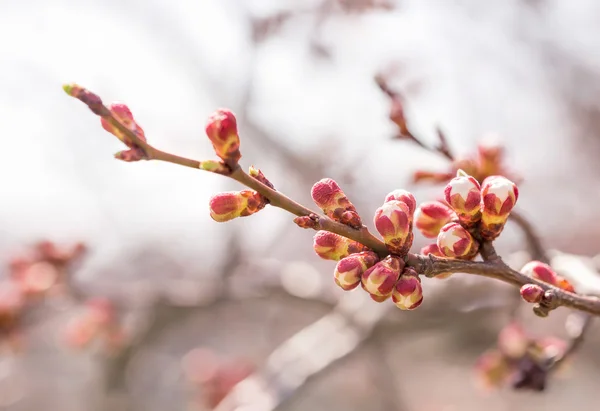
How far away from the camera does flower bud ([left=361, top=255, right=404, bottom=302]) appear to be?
99cm

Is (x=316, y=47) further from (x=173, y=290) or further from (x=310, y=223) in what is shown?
(x=310, y=223)

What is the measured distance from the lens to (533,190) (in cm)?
457

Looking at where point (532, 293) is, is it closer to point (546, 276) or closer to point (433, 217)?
point (546, 276)

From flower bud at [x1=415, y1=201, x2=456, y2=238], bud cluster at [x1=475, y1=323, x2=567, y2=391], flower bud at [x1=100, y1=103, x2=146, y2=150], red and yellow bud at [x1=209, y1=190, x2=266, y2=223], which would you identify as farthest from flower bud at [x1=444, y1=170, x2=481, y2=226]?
bud cluster at [x1=475, y1=323, x2=567, y2=391]

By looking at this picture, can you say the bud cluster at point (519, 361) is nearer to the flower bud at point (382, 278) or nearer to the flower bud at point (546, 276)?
the flower bud at point (546, 276)

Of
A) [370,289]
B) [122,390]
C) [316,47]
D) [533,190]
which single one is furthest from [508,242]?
[122,390]

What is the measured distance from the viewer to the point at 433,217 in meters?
1.28

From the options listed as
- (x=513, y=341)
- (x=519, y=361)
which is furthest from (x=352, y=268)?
(x=513, y=341)

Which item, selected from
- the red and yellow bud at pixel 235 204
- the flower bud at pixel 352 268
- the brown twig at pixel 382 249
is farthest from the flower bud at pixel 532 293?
the red and yellow bud at pixel 235 204

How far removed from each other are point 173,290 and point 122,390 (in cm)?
122

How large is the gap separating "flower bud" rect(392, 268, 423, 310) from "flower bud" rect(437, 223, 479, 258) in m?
0.10

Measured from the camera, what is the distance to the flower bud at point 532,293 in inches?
38.5

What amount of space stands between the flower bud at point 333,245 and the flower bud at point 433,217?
0.88ft

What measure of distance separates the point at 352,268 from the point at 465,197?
28cm
